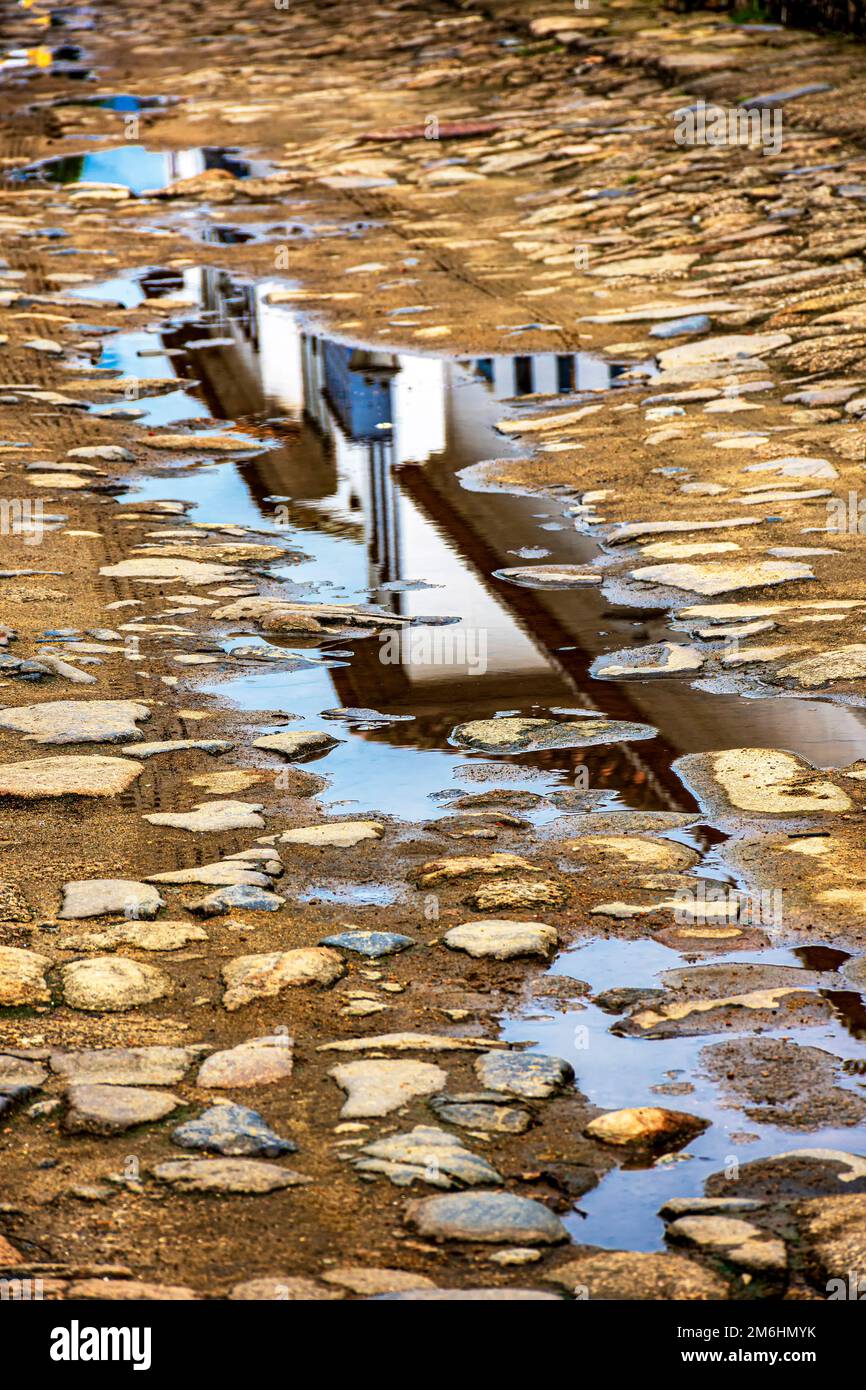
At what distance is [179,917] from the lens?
3088mm

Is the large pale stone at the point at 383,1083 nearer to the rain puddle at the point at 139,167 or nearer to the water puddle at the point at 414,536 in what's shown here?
the water puddle at the point at 414,536

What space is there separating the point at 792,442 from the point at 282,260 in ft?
14.7

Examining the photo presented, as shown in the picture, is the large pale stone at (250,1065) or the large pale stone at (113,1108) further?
the large pale stone at (250,1065)

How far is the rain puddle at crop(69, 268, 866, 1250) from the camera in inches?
105

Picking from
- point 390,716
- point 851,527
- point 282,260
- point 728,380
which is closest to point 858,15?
point 282,260

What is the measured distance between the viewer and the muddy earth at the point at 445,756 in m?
2.28

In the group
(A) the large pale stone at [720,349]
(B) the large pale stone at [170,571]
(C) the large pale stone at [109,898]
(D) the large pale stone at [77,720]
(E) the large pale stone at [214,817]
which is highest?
(A) the large pale stone at [720,349]

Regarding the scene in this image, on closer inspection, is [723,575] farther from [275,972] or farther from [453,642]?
[275,972]

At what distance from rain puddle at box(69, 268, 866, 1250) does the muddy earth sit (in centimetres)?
2

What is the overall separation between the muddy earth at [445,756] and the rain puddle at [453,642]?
0.6 inches

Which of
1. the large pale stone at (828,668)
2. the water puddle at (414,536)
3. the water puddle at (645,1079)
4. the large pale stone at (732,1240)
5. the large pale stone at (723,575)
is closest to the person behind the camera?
the large pale stone at (732,1240)

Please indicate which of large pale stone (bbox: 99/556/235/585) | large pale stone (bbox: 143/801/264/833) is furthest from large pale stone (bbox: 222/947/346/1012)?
large pale stone (bbox: 99/556/235/585)

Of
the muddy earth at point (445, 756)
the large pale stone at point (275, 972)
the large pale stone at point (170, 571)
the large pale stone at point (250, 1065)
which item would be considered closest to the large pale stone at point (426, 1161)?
the muddy earth at point (445, 756)
